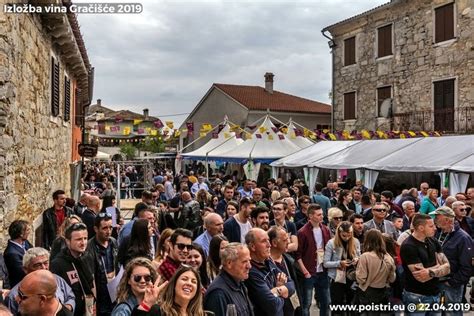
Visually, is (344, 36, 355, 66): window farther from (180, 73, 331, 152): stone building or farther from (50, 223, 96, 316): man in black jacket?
(50, 223, 96, 316): man in black jacket

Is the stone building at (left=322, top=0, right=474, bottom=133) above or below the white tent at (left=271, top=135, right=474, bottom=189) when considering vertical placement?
above

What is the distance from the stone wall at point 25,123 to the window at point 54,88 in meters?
0.19

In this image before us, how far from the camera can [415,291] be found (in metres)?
5.16

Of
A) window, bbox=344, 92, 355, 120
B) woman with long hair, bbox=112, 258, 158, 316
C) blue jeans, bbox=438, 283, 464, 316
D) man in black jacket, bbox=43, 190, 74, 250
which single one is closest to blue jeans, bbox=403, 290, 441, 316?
blue jeans, bbox=438, 283, 464, 316

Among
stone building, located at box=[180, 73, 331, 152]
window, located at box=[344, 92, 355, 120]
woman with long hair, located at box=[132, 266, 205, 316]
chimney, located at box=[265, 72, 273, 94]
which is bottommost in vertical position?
woman with long hair, located at box=[132, 266, 205, 316]

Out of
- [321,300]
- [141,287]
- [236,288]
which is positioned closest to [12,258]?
[141,287]

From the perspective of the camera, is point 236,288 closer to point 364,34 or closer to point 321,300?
point 321,300

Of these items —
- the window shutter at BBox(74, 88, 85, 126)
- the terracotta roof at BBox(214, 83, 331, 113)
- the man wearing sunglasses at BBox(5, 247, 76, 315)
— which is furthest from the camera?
the terracotta roof at BBox(214, 83, 331, 113)

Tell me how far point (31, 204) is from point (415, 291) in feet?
16.7

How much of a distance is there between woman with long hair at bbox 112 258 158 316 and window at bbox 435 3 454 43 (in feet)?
59.3

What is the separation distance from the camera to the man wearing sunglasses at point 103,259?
4.48 meters

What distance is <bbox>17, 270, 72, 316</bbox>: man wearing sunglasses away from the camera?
2898mm

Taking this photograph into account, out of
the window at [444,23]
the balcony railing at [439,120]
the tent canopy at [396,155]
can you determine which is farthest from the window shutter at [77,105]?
the window at [444,23]

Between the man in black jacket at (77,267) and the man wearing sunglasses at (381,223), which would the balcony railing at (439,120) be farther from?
the man in black jacket at (77,267)
